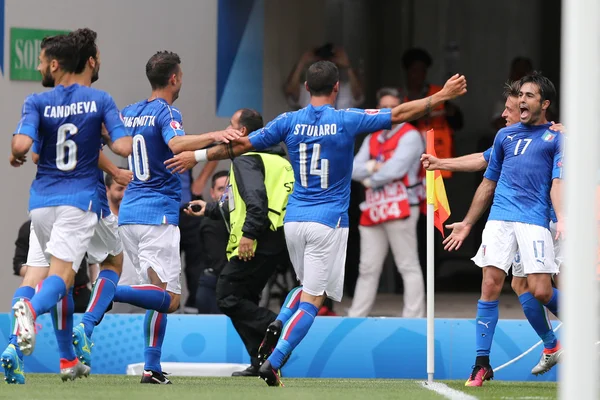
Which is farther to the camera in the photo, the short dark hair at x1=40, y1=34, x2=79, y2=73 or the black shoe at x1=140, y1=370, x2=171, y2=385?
the black shoe at x1=140, y1=370, x2=171, y2=385

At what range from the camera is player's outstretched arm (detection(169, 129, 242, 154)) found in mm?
7988

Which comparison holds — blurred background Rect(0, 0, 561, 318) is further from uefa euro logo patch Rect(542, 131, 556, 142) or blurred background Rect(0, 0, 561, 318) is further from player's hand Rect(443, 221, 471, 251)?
uefa euro logo patch Rect(542, 131, 556, 142)

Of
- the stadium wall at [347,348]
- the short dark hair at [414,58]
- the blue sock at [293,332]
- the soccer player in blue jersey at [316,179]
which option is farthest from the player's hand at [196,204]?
the short dark hair at [414,58]

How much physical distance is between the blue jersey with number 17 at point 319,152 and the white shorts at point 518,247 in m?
1.00

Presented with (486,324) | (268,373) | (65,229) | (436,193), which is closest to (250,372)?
(268,373)

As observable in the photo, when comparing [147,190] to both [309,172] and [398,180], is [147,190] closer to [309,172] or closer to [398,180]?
[309,172]

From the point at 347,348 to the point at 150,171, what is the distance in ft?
9.66

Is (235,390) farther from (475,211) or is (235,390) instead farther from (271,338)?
(475,211)

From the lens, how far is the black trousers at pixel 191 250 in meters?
12.5

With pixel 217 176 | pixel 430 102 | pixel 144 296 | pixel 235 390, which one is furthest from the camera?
pixel 217 176

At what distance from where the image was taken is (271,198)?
33.0 ft

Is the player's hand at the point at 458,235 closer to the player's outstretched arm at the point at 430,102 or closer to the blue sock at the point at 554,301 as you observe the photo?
the blue sock at the point at 554,301

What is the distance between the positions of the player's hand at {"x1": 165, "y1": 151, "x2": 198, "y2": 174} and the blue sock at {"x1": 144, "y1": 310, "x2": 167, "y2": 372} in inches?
46.7

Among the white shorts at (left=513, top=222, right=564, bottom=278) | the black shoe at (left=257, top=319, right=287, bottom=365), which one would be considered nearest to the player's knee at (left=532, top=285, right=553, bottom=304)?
the white shorts at (left=513, top=222, right=564, bottom=278)
